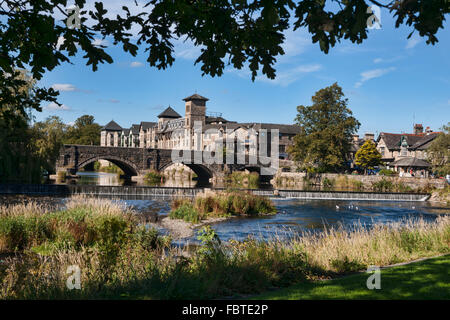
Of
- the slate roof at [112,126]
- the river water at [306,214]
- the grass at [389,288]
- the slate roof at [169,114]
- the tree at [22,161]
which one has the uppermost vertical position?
the slate roof at [169,114]

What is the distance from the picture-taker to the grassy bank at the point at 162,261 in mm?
6754

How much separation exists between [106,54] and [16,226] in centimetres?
1092

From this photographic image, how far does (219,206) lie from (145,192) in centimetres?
1331

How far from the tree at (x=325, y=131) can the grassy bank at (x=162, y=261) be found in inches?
1842

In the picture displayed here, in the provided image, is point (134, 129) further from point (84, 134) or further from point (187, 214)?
point (187, 214)

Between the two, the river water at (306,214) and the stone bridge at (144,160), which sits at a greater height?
the stone bridge at (144,160)

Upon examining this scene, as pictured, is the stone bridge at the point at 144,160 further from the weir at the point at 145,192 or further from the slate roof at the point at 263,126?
the weir at the point at 145,192

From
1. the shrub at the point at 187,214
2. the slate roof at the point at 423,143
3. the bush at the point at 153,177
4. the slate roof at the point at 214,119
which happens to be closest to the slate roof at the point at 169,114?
the slate roof at the point at 214,119

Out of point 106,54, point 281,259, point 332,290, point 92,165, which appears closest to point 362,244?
point 281,259

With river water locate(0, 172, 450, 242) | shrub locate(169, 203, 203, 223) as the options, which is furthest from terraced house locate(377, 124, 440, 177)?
shrub locate(169, 203, 203, 223)

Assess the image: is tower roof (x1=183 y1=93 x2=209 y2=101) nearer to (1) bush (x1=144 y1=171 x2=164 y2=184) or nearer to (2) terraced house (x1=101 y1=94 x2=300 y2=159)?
(2) terraced house (x1=101 y1=94 x2=300 y2=159)

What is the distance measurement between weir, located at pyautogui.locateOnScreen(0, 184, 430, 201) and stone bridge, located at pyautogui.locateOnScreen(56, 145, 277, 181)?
2727 cm

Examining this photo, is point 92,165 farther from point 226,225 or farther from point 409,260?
point 409,260

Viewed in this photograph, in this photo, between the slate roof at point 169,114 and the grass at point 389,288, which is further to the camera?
the slate roof at point 169,114
